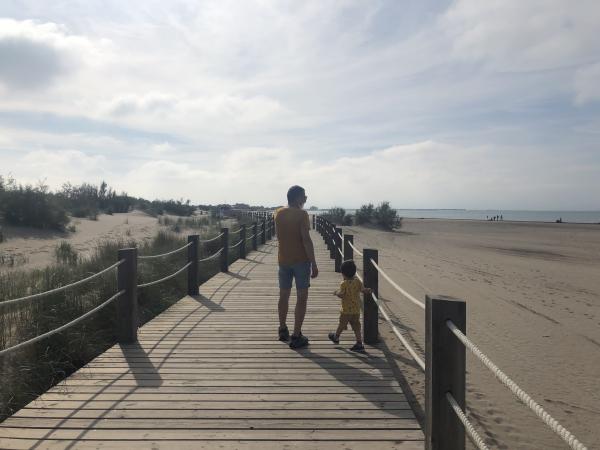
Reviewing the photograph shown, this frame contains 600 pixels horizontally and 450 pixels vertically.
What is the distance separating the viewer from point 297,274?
497 centimetres

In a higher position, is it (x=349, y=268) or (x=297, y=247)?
(x=297, y=247)

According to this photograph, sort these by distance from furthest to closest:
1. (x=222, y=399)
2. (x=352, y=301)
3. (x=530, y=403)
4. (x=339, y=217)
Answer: (x=339, y=217) < (x=352, y=301) < (x=222, y=399) < (x=530, y=403)

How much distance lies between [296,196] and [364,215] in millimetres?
33855

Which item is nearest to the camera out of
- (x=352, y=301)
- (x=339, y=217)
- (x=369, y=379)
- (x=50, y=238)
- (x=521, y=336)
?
(x=369, y=379)

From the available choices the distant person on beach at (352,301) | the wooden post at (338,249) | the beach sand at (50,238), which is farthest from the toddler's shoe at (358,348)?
the beach sand at (50,238)

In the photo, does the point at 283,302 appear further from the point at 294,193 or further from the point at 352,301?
the point at 294,193

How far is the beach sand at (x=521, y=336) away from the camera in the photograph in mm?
4188

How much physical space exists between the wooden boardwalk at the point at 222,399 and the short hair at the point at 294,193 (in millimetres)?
1642

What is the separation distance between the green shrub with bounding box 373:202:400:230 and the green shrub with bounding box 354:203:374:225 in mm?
719

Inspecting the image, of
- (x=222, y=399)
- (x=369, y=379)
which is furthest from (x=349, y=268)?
(x=222, y=399)

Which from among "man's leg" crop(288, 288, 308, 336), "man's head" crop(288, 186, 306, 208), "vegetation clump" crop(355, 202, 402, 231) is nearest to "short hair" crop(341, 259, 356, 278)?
"man's leg" crop(288, 288, 308, 336)

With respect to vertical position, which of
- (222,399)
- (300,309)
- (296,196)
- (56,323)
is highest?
(296,196)

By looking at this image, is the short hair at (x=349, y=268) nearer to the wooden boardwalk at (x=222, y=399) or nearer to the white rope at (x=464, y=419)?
the wooden boardwalk at (x=222, y=399)

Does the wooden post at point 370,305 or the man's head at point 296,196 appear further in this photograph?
the wooden post at point 370,305
